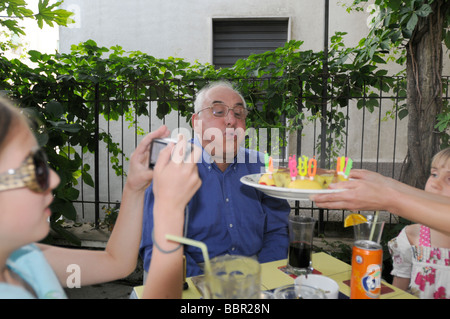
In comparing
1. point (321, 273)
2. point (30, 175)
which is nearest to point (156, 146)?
point (30, 175)

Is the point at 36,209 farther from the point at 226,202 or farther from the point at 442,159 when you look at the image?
the point at 442,159

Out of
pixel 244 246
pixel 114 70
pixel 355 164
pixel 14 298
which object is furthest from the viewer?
pixel 355 164

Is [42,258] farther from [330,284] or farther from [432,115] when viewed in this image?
[432,115]

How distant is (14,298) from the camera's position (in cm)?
78

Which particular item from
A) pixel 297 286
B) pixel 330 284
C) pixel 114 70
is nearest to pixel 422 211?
pixel 330 284

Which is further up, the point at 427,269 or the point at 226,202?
the point at 226,202

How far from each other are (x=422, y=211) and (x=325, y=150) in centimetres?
268

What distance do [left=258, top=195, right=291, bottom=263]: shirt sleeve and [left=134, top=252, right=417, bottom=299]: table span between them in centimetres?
37

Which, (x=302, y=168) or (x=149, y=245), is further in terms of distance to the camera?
(x=149, y=245)

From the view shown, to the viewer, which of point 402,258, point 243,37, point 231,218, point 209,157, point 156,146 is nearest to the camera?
point 156,146

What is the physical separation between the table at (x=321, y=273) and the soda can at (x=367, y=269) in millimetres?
139

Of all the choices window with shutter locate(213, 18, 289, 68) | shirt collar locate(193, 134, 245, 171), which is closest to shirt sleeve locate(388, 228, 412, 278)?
shirt collar locate(193, 134, 245, 171)

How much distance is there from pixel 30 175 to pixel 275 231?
1.54 metres

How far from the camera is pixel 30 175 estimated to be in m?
0.78
